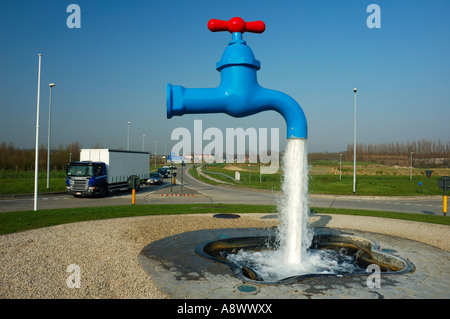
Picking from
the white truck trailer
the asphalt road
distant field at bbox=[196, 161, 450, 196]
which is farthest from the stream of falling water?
the white truck trailer

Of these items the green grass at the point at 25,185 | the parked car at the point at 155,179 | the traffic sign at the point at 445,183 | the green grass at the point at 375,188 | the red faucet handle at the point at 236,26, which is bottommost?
the green grass at the point at 375,188

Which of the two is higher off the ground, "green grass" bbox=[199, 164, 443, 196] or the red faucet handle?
the red faucet handle

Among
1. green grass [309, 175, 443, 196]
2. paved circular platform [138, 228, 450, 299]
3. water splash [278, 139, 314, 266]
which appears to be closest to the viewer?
paved circular platform [138, 228, 450, 299]

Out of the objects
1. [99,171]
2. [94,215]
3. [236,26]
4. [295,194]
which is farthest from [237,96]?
[99,171]

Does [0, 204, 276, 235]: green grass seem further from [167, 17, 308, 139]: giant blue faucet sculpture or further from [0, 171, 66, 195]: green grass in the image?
[0, 171, 66, 195]: green grass

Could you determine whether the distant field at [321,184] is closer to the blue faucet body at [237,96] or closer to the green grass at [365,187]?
the green grass at [365,187]

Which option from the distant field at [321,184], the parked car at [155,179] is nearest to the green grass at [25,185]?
the distant field at [321,184]

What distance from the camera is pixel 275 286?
206 inches

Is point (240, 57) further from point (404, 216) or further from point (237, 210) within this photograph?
point (404, 216)

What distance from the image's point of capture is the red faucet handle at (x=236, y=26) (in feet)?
18.6

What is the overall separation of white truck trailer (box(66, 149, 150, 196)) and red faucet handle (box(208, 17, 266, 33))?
14.4 metres

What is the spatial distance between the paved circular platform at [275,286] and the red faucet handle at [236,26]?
14.3 feet

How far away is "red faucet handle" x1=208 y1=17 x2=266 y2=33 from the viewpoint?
567cm

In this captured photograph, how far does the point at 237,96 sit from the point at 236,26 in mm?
1290
